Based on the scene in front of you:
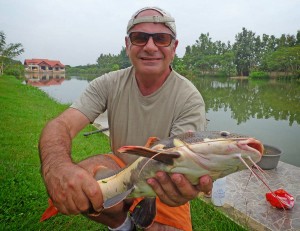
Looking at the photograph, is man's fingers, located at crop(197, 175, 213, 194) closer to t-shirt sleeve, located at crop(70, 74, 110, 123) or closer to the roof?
t-shirt sleeve, located at crop(70, 74, 110, 123)

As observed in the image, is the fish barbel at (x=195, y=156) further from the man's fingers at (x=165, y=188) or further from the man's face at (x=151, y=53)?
the man's face at (x=151, y=53)

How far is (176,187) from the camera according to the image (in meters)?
1.81

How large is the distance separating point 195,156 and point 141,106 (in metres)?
1.37

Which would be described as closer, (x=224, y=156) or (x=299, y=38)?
(x=224, y=156)

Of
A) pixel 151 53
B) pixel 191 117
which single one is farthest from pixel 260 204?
pixel 151 53

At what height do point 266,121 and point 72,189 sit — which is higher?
point 72,189

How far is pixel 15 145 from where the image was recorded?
18.8 feet

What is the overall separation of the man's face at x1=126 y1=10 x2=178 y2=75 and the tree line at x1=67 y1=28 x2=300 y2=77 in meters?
48.3

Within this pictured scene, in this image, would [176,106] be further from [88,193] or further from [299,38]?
[299,38]

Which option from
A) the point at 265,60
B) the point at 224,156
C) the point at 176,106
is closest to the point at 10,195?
the point at 176,106

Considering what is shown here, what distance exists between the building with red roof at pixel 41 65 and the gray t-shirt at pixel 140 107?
8713 centimetres

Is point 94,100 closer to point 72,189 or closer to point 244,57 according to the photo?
point 72,189

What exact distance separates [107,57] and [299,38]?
5914 cm

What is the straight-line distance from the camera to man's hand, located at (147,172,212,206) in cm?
169
